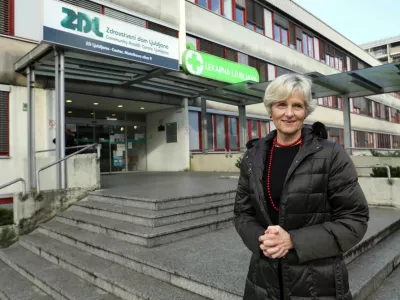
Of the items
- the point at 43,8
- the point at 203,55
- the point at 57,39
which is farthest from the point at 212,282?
the point at 203,55

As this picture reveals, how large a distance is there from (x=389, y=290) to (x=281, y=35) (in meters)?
21.2

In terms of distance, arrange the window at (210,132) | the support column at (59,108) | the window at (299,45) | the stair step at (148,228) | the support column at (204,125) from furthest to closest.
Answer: the window at (299,45) → the window at (210,132) → the support column at (204,125) → the support column at (59,108) → the stair step at (148,228)

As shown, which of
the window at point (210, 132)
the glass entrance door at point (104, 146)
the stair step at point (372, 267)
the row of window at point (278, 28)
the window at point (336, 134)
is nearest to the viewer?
the stair step at point (372, 267)

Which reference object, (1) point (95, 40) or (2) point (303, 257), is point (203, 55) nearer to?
(1) point (95, 40)

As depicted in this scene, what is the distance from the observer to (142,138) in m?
17.1

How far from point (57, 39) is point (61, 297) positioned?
5.76 m

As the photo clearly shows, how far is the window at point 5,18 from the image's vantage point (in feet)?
31.2

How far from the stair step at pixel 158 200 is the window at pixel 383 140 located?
34.8 meters

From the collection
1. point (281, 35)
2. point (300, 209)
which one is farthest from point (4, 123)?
point (281, 35)

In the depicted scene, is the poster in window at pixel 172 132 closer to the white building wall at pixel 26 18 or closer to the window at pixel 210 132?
the window at pixel 210 132

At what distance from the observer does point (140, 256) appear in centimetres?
416

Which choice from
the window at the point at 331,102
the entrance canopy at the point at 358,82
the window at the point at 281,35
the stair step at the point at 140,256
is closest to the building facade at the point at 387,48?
the window at the point at 331,102

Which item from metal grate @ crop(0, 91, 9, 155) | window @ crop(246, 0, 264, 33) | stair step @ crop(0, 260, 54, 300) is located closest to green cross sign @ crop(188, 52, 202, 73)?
metal grate @ crop(0, 91, 9, 155)

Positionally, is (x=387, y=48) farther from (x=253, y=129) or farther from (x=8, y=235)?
(x=8, y=235)
